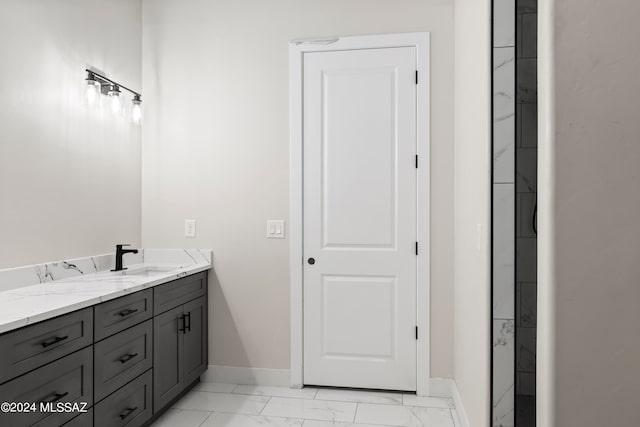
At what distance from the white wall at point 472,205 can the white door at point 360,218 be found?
320 millimetres

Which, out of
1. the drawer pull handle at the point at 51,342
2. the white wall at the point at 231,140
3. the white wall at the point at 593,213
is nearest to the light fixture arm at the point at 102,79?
the white wall at the point at 231,140

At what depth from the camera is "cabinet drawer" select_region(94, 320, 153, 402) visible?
6.44 ft

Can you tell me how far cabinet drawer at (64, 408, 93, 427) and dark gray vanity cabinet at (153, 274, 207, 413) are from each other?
21.3 inches

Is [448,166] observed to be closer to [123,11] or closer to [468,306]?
[468,306]

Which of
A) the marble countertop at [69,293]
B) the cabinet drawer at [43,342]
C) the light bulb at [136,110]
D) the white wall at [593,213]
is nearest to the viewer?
the white wall at [593,213]

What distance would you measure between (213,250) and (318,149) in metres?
1.02

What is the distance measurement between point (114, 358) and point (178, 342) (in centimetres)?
66

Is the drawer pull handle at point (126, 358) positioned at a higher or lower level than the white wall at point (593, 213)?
lower

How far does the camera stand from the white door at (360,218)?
2920mm

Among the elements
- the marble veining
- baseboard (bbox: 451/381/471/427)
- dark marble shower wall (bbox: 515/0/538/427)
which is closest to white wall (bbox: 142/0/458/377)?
dark marble shower wall (bbox: 515/0/538/427)

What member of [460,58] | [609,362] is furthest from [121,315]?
[460,58]

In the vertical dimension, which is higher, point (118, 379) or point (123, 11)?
point (123, 11)

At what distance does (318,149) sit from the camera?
9.89 feet

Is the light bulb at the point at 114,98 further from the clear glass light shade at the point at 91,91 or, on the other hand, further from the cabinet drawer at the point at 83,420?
the cabinet drawer at the point at 83,420
